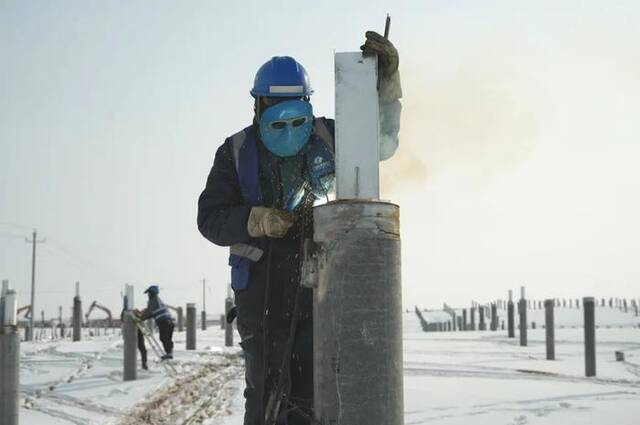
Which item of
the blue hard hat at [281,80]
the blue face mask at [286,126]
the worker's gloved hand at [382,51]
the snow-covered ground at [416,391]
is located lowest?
the snow-covered ground at [416,391]

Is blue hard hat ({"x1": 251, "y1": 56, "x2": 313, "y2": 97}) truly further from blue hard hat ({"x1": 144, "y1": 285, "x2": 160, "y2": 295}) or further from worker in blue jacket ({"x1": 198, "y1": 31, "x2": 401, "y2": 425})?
blue hard hat ({"x1": 144, "y1": 285, "x2": 160, "y2": 295})

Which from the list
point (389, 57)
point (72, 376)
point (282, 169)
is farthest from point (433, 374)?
point (389, 57)

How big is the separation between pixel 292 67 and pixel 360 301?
1.41m

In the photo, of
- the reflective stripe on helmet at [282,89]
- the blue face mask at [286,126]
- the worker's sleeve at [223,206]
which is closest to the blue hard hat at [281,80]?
the reflective stripe on helmet at [282,89]

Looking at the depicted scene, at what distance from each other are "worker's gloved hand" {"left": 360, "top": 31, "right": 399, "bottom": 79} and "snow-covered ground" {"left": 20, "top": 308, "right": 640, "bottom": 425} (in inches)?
152

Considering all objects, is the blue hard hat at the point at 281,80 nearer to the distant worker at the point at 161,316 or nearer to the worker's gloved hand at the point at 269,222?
the worker's gloved hand at the point at 269,222

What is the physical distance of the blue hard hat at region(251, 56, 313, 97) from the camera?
306 cm

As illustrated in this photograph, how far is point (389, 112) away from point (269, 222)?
0.67 meters

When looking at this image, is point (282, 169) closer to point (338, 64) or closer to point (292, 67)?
point (292, 67)

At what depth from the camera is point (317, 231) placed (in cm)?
221

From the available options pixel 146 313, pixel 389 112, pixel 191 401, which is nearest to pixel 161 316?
A: pixel 146 313

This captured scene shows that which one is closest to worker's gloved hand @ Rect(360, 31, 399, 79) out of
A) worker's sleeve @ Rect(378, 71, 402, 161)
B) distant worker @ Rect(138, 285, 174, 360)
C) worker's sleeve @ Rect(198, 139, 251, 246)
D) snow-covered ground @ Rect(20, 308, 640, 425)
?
worker's sleeve @ Rect(378, 71, 402, 161)

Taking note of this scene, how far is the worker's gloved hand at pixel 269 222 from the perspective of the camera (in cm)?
271

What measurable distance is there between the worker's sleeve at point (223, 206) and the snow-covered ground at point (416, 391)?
3.35 m
